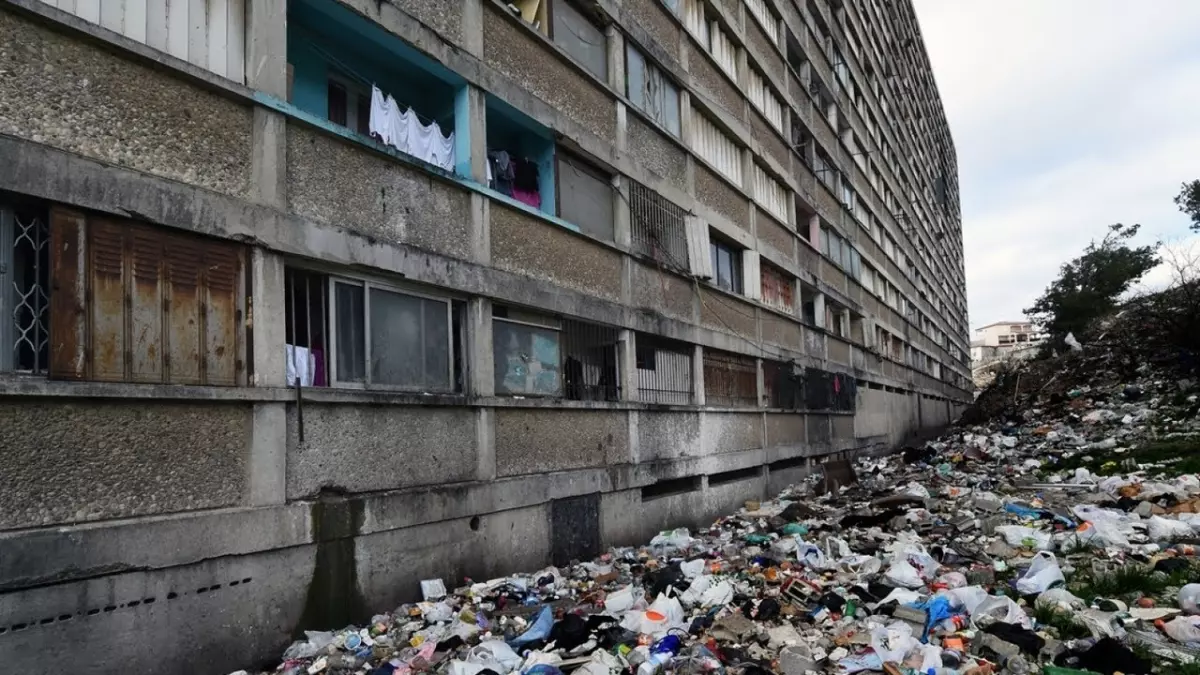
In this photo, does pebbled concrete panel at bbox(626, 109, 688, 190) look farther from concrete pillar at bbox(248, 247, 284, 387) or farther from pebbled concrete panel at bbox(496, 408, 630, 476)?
concrete pillar at bbox(248, 247, 284, 387)

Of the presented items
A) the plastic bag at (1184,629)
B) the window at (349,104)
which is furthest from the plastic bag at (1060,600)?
the window at (349,104)

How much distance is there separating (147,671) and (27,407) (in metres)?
1.49

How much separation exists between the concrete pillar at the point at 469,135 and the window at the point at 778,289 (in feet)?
25.5

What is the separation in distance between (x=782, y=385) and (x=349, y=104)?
31.9 ft

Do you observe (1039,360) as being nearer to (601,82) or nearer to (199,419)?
(601,82)

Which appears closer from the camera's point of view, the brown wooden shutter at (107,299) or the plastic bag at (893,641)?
the brown wooden shutter at (107,299)

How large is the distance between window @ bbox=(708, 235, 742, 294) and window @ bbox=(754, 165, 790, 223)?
1407 mm

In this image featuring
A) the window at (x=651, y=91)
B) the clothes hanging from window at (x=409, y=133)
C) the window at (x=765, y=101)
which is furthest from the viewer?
the window at (x=765, y=101)

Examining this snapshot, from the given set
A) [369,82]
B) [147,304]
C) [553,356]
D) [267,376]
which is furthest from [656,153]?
[147,304]

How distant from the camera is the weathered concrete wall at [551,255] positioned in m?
6.82

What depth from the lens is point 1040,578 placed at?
520 centimetres

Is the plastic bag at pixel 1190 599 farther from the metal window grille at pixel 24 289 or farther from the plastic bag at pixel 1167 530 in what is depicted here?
the metal window grille at pixel 24 289

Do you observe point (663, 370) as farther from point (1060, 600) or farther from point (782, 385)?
point (1060, 600)

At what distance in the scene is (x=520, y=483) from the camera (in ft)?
21.4
